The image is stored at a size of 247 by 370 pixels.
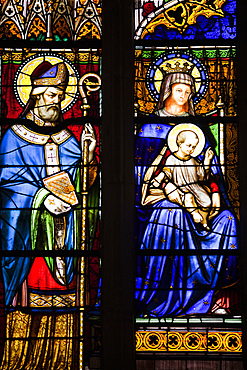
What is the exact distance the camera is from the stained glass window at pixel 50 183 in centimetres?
659

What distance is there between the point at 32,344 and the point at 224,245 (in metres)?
1.84

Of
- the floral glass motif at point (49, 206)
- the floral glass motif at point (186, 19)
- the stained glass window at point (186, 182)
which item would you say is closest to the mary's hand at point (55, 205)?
the floral glass motif at point (49, 206)

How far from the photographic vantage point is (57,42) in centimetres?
728

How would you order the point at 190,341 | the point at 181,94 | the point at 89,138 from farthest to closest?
1. the point at 181,94
2. the point at 89,138
3. the point at 190,341

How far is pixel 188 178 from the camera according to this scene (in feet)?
22.7

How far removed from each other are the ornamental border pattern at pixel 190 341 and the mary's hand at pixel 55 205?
1.27 meters

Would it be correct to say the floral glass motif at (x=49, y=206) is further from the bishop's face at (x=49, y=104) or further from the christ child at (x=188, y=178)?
the christ child at (x=188, y=178)

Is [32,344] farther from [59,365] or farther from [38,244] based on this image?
[38,244]

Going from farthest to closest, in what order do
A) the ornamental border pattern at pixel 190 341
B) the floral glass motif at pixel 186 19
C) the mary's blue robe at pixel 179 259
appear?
the floral glass motif at pixel 186 19 < the mary's blue robe at pixel 179 259 < the ornamental border pattern at pixel 190 341

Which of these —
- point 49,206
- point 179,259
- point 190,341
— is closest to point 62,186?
point 49,206

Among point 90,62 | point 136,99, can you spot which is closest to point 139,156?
point 136,99

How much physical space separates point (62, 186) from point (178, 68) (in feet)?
5.03

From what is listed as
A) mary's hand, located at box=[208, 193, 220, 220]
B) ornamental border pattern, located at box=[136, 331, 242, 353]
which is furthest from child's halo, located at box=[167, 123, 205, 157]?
ornamental border pattern, located at box=[136, 331, 242, 353]

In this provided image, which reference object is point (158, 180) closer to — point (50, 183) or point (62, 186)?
point (62, 186)
